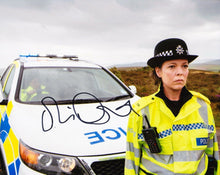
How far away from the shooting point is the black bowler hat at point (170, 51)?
1.49 metres

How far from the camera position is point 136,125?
148cm

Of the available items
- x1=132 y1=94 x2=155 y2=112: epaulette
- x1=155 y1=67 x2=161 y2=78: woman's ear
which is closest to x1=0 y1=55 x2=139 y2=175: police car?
x1=132 y1=94 x2=155 y2=112: epaulette

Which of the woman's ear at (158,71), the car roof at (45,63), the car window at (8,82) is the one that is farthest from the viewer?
the car roof at (45,63)

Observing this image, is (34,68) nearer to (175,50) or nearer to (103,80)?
(103,80)

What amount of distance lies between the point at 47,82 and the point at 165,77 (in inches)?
87.9

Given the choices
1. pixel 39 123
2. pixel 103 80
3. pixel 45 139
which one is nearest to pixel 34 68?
pixel 103 80

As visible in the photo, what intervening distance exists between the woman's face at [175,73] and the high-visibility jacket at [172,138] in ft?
0.40

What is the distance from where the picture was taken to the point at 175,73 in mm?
1463

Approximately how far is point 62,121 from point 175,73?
4.67 feet

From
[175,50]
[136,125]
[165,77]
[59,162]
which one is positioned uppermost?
[175,50]

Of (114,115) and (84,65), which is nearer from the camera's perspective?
(114,115)

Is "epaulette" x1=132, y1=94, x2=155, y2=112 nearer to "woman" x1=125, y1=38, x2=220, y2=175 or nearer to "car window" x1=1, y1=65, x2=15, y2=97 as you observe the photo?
"woman" x1=125, y1=38, x2=220, y2=175

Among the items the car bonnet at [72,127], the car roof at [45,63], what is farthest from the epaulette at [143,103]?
the car roof at [45,63]
